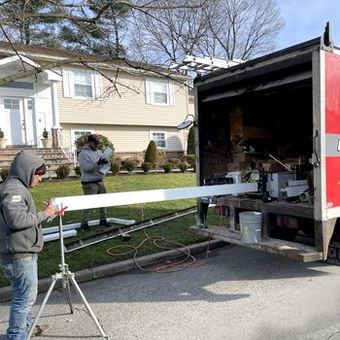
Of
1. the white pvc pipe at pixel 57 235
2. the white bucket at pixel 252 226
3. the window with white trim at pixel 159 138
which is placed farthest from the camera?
the window with white trim at pixel 159 138

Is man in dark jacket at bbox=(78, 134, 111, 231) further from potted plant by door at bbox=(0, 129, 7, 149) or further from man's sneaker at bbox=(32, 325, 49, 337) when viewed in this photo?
potted plant by door at bbox=(0, 129, 7, 149)

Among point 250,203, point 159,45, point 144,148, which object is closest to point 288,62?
point 250,203

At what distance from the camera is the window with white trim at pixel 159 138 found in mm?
25656

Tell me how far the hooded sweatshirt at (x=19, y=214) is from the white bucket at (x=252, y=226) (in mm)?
2624

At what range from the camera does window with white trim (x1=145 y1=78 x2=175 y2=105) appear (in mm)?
24953

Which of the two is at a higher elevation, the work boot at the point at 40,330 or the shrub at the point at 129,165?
the shrub at the point at 129,165

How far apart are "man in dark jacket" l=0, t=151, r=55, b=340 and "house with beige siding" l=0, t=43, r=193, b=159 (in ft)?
43.9

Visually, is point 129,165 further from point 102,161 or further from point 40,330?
point 40,330

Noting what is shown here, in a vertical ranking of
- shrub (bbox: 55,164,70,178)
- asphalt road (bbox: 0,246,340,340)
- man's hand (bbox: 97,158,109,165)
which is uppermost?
man's hand (bbox: 97,158,109,165)

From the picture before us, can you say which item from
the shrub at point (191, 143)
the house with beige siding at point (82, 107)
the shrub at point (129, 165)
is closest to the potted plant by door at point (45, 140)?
the house with beige siding at point (82, 107)

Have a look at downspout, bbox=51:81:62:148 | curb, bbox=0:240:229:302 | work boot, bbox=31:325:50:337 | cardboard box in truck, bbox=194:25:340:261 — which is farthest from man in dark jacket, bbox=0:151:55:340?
downspout, bbox=51:81:62:148

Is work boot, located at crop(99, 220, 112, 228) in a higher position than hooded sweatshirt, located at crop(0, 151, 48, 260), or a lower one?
lower

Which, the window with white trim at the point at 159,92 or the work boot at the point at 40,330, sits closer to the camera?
the work boot at the point at 40,330

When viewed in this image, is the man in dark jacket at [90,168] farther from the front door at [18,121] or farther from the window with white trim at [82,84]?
the window with white trim at [82,84]
